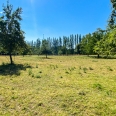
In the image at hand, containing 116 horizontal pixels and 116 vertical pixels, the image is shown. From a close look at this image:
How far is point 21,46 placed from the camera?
20.0m

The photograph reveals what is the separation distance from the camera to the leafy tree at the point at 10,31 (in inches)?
735

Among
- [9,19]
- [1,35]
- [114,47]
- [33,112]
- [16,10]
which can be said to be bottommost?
[33,112]

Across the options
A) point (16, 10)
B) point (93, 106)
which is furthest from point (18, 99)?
point (16, 10)

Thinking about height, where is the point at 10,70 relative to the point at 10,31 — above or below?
below

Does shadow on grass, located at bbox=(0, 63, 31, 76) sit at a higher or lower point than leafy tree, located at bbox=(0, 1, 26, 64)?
lower

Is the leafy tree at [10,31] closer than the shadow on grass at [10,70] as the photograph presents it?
No

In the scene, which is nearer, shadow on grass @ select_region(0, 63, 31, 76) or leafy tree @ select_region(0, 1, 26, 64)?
shadow on grass @ select_region(0, 63, 31, 76)

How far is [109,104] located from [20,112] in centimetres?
306

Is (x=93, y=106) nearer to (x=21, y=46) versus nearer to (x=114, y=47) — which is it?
(x=114, y=47)

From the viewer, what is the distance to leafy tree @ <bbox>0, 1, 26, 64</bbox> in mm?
18672

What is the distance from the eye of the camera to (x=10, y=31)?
1916 centimetres

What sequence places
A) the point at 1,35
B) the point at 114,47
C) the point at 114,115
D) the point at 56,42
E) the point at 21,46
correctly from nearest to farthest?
1. the point at 114,115
2. the point at 114,47
3. the point at 1,35
4. the point at 21,46
5. the point at 56,42

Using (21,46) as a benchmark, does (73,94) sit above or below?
below

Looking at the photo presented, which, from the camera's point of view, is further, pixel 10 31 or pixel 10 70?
pixel 10 31
